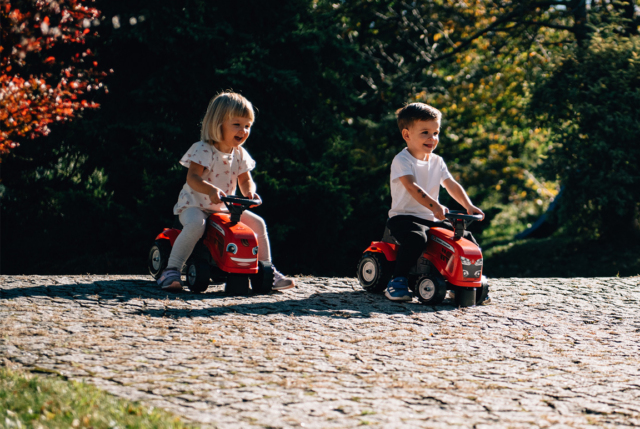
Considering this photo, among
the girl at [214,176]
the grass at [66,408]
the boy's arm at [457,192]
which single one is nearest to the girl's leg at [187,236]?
the girl at [214,176]

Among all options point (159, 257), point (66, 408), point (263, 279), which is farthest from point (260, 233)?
point (66, 408)

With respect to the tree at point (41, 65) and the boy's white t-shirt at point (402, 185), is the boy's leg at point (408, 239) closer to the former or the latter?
the boy's white t-shirt at point (402, 185)

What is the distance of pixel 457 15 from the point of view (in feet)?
44.0

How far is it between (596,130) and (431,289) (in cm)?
637

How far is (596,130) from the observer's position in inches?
400

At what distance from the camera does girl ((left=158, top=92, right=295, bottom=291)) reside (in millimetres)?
5168

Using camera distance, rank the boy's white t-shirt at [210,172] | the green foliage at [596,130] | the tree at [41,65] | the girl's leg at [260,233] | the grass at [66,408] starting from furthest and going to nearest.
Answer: the green foliage at [596,130] < the tree at [41,65] < the girl's leg at [260,233] < the boy's white t-shirt at [210,172] < the grass at [66,408]

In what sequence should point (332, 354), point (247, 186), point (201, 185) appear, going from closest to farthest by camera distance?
point (332, 354)
point (201, 185)
point (247, 186)

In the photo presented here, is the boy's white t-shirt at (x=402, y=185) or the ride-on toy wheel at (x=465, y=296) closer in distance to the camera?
the ride-on toy wheel at (x=465, y=296)

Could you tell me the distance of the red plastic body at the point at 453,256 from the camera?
16.2ft

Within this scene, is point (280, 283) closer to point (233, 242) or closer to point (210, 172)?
point (233, 242)

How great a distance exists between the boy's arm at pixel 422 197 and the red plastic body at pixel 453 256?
0.52 ft

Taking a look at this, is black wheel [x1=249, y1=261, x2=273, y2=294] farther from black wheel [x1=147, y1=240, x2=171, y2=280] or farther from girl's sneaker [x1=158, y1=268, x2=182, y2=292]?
black wheel [x1=147, y1=240, x2=171, y2=280]

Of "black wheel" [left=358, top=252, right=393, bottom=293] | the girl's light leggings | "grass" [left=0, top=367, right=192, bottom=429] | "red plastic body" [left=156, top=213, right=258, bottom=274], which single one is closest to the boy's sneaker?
"black wheel" [left=358, top=252, right=393, bottom=293]
